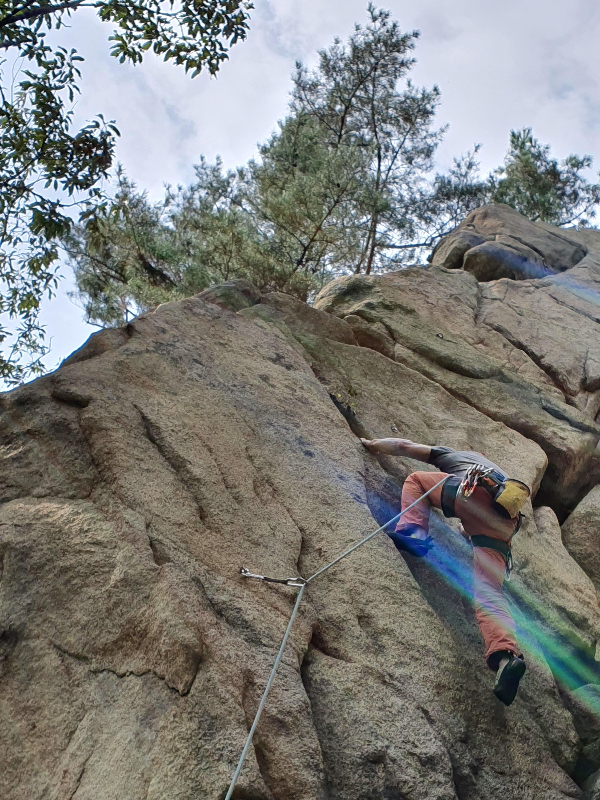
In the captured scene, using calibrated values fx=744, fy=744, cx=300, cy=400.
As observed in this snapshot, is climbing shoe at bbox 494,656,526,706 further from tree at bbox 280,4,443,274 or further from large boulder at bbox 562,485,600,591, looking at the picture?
tree at bbox 280,4,443,274

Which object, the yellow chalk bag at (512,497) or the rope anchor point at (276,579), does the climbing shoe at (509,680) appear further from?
the rope anchor point at (276,579)

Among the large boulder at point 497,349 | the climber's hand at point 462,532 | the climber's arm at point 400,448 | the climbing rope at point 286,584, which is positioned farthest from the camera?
the large boulder at point 497,349

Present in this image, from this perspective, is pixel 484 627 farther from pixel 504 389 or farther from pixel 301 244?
pixel 301 244

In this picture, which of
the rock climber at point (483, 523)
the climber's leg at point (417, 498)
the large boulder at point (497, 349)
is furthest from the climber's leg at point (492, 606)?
the large boulder at point (497, 349)

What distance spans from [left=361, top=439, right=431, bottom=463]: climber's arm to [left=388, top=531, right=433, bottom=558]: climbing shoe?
40.0 inches

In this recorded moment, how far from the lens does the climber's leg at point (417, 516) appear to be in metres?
6.03

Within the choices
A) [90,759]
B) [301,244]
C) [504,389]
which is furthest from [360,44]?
[90,759]

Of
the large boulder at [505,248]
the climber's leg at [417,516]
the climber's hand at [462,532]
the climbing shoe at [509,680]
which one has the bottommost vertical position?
the climbing shoe at [509,680]

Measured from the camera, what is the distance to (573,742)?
5406 millimetres

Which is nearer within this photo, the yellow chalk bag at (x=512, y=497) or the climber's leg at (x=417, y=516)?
the yellow chalk bag at (x=512, y=497)

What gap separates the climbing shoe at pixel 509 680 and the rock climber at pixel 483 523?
20 centimetres

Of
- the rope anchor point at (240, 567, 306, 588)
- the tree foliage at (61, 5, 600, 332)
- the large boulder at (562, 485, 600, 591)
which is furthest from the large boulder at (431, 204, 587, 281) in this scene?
the rope anchor point at (240, 567, 306, 588)

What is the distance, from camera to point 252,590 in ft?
15.9

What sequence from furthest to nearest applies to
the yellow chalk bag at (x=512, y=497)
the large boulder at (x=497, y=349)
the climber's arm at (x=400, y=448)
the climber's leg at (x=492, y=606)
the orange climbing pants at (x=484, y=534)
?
the large boulder at (x=497, y=349), the climber's arm at (x=400, y=448), the yellow chalk bag at (x=512, y=497), the orange climbing pants at (x=484, y=534), the climber's leg at (x=492, y=606)
